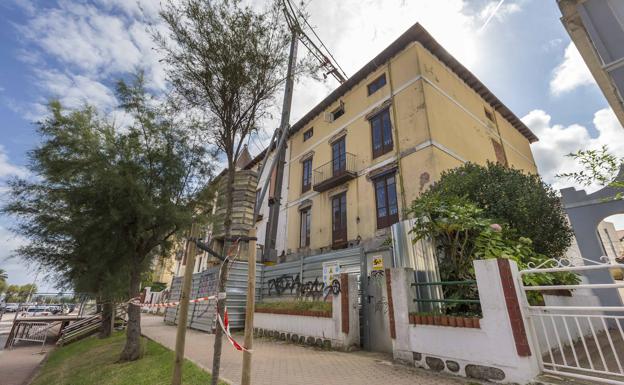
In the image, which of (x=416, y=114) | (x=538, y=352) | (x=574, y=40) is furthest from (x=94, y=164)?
(x=574, y=40)

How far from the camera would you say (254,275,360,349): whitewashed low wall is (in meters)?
7.12

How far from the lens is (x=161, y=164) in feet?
26.0

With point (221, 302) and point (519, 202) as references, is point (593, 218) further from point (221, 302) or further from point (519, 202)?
point (221, 302)

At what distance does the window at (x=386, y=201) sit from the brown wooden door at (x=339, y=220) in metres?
2.16

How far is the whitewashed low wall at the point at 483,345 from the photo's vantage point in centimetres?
404

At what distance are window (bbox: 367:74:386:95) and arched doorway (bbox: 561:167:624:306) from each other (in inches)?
372

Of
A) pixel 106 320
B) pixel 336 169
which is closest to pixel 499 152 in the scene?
pixel 336 169

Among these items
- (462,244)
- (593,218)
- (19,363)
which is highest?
(593,218)

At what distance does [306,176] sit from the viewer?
19.2 meters

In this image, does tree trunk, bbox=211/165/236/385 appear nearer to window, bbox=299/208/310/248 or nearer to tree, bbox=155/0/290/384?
tree, bbox=155/0/290/384

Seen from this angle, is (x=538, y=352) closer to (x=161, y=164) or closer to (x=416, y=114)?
(x=161, y=164)

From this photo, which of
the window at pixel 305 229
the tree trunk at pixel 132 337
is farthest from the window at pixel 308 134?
the tree trunk at pixel 132 337

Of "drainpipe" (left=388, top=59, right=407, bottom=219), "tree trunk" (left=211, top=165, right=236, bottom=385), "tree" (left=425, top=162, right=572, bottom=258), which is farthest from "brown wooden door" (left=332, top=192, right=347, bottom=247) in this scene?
"tree trunk" (left=211, top=165, right=236, bottom=385)

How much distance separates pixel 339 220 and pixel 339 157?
3.84 metres
